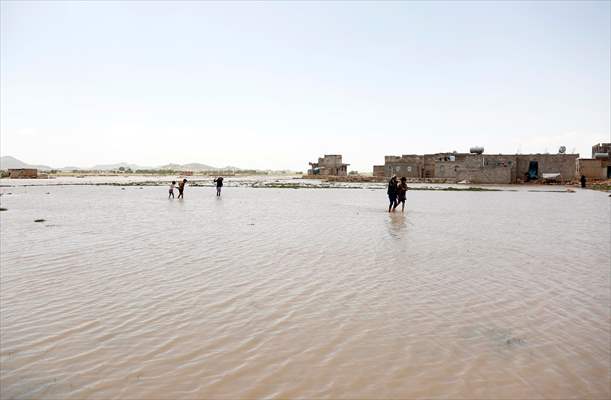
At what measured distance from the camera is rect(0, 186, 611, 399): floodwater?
4.16 metres

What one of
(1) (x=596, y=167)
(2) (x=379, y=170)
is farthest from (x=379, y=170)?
(1) (x=596, y=167)

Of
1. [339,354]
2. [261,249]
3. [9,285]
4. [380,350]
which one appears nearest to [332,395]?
[339,354]

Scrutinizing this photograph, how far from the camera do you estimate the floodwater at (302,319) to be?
164 inches

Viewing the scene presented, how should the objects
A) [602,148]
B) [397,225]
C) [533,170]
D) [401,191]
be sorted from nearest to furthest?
1. [397,225]
2. [401,191]
3. [533,170]
4. [602,148]

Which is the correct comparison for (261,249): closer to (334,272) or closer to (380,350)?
(334,272)

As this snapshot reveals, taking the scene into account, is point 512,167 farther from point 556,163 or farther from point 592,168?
point 592,168

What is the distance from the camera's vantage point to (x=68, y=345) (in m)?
4.95

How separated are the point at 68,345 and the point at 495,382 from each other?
502 centimetres

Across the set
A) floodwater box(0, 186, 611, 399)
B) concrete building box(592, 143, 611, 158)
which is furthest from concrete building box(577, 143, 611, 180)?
floodwater box(0, 186, 611, 399)

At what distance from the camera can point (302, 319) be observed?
589 cm

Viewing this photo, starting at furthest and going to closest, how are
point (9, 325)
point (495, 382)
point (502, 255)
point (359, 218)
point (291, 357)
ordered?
point (359, 218) < point (502, 255) < point (9, 325) < point (291, 357) < point (495, 382)

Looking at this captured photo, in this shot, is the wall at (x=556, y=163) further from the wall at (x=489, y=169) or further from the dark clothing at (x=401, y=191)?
the dark clothing at (x=401, y=191)

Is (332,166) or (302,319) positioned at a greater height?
(332,166)

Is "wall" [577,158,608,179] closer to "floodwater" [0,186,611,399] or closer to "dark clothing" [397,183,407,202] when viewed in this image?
"dark clothing" [397,183,407,202]
